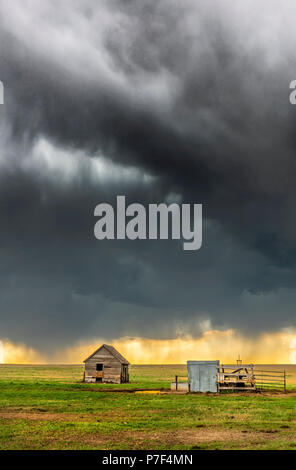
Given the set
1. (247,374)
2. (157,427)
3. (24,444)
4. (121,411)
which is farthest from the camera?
(247,374)

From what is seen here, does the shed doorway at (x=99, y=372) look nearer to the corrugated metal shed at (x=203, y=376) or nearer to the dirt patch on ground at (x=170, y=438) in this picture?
the corrugated metal shed at (x=203, y=376)

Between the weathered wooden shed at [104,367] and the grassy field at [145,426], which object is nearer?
the grassy field at [145,426]

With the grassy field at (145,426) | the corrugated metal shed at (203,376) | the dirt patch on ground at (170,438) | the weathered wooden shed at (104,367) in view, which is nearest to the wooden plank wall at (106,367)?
the weathered wooden shed at (104,367)

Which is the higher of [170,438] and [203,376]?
[170,438]

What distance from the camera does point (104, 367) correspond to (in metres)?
71.2

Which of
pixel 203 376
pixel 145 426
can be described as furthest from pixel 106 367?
pixel 145 426

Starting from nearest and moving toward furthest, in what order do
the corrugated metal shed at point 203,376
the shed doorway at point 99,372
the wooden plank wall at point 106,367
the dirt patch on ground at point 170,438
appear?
the dirt patch on ground at point 170,438 → the corrugated metal shed at point 203,376 → the wooden plank wall at point 106,367 → the shed doorway at point 99,372

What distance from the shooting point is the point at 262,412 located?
2933 cm

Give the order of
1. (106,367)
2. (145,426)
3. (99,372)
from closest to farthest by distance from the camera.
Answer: (145,426) → (99,372) → (106,367)

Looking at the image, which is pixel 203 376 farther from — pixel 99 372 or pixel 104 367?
pixel 99 372

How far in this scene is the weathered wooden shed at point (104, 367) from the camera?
232ft
